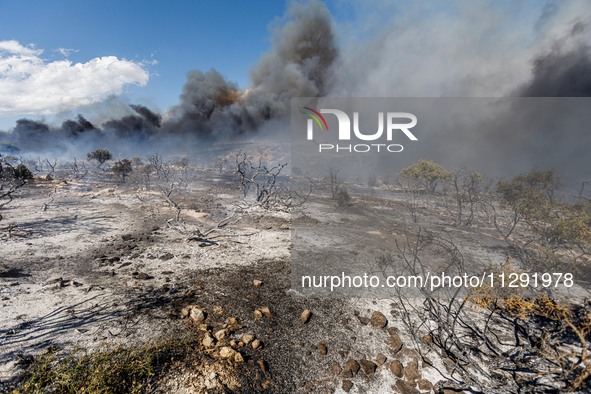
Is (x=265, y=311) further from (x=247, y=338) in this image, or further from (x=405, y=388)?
(x=405, y=388)

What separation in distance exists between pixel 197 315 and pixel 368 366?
14.0 ft

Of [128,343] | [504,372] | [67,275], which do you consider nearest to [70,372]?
[128,343]

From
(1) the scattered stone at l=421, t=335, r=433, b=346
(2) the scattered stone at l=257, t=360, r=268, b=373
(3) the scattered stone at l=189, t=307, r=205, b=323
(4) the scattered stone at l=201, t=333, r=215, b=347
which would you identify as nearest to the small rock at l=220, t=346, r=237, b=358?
(4) the scattered stone at l=201, t=333, r=215, b=347

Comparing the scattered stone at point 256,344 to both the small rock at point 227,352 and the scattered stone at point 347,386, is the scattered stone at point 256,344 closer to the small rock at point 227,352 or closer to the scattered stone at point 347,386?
the small rock at point 227,352

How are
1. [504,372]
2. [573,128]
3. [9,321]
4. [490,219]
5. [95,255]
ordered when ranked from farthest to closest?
[573,128] → [490,219] → [95,255] → [9,321] → [504,372]

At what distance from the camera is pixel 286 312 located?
7.64m

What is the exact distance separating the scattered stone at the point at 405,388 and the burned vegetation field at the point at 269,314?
0.03 meters

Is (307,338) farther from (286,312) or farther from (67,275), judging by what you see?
(67,275)

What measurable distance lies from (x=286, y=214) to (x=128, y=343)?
1283 centimetres

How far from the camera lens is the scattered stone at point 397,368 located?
226 inches

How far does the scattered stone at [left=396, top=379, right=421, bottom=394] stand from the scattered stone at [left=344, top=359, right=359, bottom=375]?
2.70 feet

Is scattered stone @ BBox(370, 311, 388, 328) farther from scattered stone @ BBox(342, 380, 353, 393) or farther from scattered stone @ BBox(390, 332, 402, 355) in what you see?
scattered stone @ BBox(342, 380, 353, 393)

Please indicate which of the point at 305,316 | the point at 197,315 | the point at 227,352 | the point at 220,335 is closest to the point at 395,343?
the point at 305,316

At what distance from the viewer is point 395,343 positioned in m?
6.51
